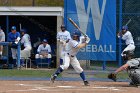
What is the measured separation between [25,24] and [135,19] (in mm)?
5456

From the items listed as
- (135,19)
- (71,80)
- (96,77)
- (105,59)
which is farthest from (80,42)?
(135,19)

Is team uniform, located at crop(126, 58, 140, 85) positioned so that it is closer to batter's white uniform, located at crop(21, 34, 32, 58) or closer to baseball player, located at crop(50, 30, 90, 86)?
baseball player, located at crop(50, 30, 90, 86)

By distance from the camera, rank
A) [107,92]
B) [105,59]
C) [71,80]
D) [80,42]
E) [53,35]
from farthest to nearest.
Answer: [53,35]
[105,59]
[71,80]
[80,42]
[107,92]

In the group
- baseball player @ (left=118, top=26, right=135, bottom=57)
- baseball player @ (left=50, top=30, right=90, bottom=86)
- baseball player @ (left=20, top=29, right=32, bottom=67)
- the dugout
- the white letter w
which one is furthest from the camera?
the dugout

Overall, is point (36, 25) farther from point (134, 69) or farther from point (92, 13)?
point (134, 69)

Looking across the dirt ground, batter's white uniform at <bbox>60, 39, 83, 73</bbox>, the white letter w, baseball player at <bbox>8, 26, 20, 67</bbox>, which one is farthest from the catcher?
baseball player at <bbox>8, 26, 20, 67</bbox>

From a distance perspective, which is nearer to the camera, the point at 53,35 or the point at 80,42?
the point at 80,42

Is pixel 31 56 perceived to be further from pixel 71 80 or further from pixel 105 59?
pixel 71 80

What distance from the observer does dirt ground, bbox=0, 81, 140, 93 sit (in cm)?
1299

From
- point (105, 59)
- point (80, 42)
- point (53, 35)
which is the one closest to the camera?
point (80, 42)

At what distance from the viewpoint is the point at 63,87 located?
13.8 meters

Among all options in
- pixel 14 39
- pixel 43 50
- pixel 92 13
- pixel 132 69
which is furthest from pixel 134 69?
pixel 14 39

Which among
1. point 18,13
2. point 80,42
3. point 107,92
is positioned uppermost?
point 18,13

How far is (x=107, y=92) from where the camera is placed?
1291cm
